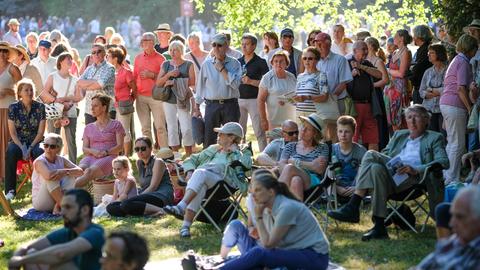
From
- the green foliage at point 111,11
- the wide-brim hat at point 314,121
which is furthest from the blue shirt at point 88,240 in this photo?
the green foliage at point 111,11

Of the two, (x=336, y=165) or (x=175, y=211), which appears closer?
(x=336, y=165)

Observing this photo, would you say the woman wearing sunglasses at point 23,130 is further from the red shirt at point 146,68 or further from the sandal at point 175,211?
the sandal at point 175,211

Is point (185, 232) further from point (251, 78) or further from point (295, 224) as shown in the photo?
point (251, 78)

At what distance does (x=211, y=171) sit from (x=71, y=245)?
3.68 metres

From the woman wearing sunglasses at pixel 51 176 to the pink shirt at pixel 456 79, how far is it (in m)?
3.92

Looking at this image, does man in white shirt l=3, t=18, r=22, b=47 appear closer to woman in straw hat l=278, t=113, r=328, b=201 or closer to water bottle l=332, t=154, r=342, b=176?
woman in straw hat l=278, t=113, r=328, b=201

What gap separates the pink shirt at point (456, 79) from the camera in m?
11.5

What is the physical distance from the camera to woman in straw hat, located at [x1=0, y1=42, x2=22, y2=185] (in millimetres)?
13430

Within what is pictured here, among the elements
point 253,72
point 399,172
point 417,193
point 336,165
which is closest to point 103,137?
point 253,72

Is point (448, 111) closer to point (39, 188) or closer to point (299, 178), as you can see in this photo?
point (299, 178)

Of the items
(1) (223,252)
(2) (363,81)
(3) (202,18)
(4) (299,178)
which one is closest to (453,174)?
(2) (363,81)

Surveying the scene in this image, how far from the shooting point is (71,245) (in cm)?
670

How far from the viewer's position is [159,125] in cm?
1512

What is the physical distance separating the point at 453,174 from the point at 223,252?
13.2ft
